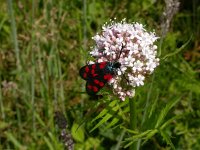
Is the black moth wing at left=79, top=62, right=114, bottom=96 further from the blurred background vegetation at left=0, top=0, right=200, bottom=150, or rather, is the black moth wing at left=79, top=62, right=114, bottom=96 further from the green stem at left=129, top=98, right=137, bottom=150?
the blurred background vegetation at left=0, top=0, right=200, bottom=150

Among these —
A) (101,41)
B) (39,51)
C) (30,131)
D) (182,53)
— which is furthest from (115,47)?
(182,53)

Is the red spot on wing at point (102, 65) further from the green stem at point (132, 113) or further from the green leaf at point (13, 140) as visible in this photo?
the green leaf at point (13, 140)

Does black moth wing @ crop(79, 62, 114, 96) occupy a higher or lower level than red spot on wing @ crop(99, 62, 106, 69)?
lower

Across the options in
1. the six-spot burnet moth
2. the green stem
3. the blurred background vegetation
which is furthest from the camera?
the blurred background vegetation

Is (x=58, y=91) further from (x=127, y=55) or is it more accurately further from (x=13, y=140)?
(x=127, y=55)

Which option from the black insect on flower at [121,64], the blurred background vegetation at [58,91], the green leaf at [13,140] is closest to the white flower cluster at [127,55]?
the black insect on flower at [121,64]

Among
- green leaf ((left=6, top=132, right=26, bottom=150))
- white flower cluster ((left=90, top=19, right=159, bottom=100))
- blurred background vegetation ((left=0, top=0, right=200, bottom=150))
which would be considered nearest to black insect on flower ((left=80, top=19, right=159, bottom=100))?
white flower cluster ((left=90, top=19, right=159, bottom=100))

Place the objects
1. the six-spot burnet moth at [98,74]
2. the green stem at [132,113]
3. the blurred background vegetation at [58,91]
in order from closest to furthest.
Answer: the six-spot burnet moth at [98,74] → the green stem at [132,113] → the blurred background vegetation at [58,91]

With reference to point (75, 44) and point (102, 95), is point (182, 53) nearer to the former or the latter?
point (75, 44)
